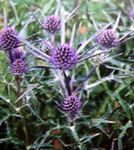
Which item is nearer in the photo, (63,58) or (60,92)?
(63,58)

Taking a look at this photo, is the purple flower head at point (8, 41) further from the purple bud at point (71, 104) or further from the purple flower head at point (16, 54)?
the purple bud at point (71, 104)

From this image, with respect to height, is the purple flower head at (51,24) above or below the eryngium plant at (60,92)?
above

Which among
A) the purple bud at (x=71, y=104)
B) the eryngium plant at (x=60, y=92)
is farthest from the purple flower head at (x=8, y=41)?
the purple bud at (x=71, y=104)

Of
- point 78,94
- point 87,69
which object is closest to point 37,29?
point 87,69

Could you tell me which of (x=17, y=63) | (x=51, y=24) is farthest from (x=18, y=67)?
(x=51, y=24)

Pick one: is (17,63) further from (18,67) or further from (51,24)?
(51,24)

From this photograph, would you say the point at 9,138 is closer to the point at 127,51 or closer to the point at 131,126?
the point at 131,126
